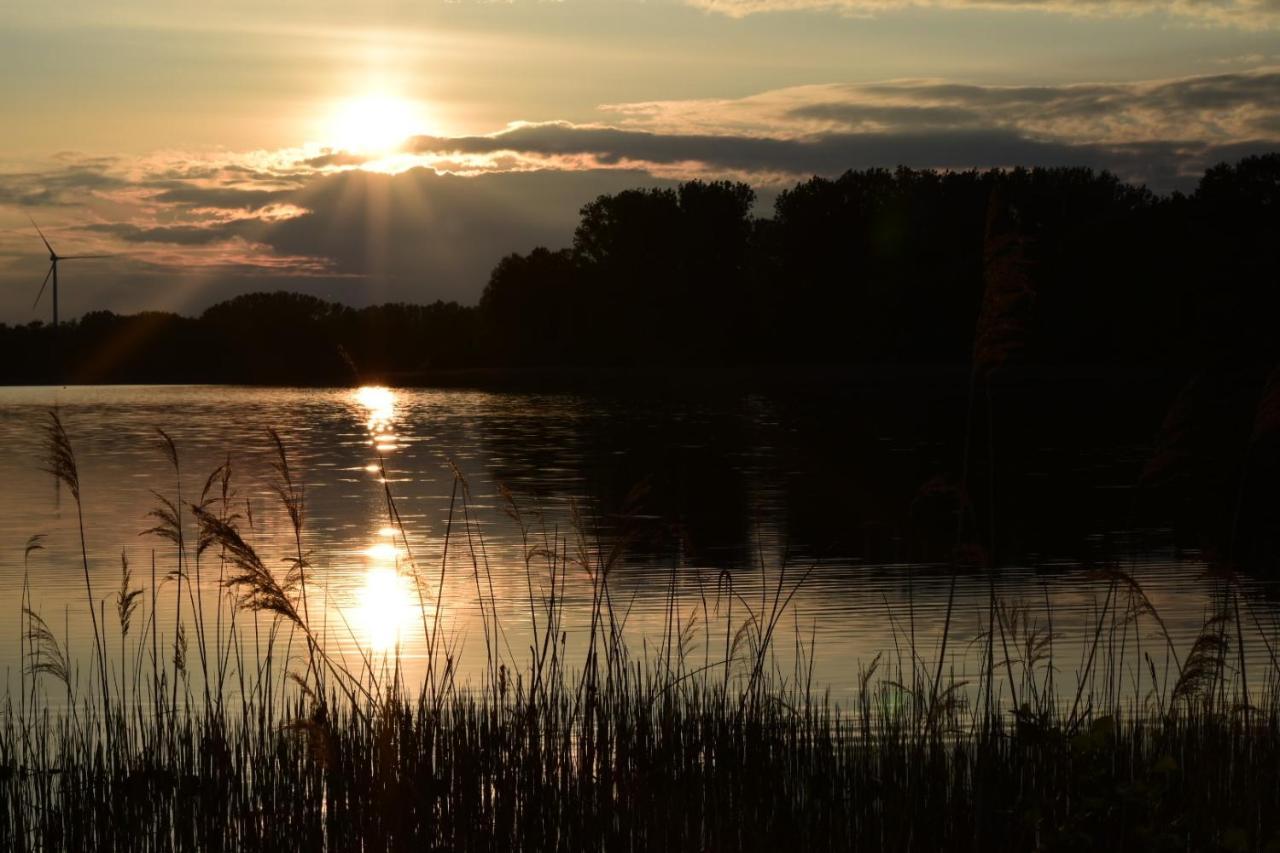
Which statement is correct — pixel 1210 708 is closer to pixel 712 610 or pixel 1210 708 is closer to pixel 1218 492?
pixel 712 610

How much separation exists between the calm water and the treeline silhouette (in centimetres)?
3245

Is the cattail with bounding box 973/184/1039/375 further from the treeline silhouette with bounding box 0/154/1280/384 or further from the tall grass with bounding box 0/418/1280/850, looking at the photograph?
the treeline silhouette with bounding box 0/154/1280/384

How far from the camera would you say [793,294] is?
12731 centimetres

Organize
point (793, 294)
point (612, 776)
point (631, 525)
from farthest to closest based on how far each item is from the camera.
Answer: point (793, 294) → point (631, 525) → point (612, 776)

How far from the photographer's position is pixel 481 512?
90.7 feet

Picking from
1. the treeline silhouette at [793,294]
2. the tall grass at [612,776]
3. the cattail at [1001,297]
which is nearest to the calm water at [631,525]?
the cattail at [1001,297]

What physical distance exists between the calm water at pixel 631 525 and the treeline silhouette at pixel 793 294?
106 ft

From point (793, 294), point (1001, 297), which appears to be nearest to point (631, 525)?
point (1001, 297)

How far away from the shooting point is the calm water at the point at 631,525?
1501 centimetres

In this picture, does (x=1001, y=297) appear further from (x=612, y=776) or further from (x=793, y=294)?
(x=793, y=294)

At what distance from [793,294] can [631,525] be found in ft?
383

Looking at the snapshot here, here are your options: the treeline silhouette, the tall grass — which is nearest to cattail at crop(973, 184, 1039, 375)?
the tall grass

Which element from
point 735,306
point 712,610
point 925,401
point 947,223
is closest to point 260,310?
point 735,306

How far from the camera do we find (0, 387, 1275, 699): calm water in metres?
15.0
